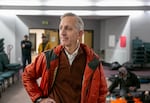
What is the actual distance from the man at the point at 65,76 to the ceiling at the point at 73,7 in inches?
366

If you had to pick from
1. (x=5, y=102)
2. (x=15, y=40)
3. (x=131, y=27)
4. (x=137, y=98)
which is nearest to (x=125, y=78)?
(x=137, y=98)

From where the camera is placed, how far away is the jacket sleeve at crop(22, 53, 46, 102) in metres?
1.38

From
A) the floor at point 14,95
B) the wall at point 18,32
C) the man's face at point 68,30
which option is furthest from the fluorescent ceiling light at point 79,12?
the man's face at point 68,30

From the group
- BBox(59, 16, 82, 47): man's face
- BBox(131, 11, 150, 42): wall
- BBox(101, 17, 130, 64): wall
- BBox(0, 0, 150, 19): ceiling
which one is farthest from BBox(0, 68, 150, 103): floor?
BBox(131, 11, 150, 42): wall

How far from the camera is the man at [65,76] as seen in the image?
4.53 feet

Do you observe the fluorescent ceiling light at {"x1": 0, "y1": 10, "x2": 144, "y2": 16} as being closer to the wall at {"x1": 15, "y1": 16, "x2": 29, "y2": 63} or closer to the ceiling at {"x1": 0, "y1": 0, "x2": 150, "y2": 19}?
the ceiling at {"x1": 0, "y1": 0, "x2": 150, "y2": 19}

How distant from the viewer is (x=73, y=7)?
35.4 ft

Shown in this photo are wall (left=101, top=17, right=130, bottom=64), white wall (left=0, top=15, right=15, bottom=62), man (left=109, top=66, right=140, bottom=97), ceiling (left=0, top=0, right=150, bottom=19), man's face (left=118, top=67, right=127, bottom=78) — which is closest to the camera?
man's face (left=118, top=67, right=127, bottom=78)

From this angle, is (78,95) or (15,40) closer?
(78,95)

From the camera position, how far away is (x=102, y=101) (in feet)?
4.75

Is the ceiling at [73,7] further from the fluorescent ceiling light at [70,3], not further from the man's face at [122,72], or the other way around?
the man's face at [122,72]

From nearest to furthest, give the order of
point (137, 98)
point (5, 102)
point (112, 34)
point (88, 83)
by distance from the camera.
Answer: point (88, 83), point (137, 98), point (5, 102), point (112, 34)

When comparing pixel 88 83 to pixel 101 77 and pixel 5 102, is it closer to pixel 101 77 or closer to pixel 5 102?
pixel 101 77

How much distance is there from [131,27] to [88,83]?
10516 mm
